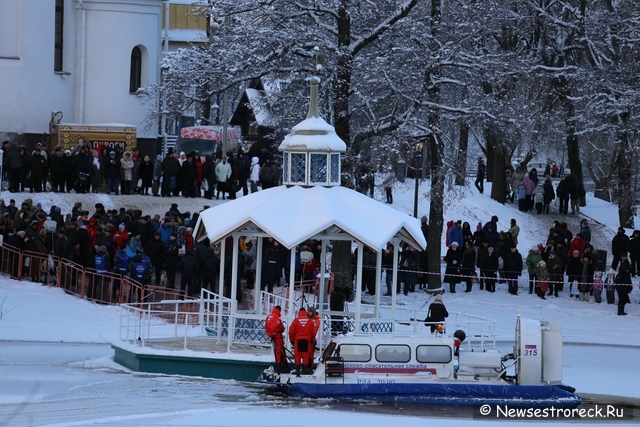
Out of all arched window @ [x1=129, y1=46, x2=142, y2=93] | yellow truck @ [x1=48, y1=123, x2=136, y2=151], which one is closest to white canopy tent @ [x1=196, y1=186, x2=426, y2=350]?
yellow truck @ [x1=48, y1=123, x2=136, y2=151]

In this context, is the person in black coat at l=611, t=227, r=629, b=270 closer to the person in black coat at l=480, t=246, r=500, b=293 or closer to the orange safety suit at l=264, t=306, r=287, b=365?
the person in black coat at l=480, t=246, r=500, b=293

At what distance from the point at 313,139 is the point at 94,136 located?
2310 cm

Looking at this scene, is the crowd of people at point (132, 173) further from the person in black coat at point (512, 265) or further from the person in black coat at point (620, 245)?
the person in black coat at point (620, 245)

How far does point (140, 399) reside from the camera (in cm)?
2166

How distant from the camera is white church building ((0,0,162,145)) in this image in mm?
47281

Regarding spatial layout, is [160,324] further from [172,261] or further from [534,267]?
[534,267]

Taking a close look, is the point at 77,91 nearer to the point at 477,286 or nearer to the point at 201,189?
the point at 201,189

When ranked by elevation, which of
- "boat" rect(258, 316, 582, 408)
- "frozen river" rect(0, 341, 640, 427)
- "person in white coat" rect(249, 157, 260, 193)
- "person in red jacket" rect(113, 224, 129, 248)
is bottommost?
"frozen river" rect(0, 341, 640, 427)

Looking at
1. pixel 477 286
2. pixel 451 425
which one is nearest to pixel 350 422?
pixel 451 425

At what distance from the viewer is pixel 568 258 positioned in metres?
38.1

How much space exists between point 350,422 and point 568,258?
1908cm

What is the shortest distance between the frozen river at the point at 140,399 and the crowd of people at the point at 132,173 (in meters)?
14.4

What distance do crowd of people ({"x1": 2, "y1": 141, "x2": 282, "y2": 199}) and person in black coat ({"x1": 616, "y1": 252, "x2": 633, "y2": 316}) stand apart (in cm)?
1214

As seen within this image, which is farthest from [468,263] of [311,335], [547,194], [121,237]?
[311,335]
